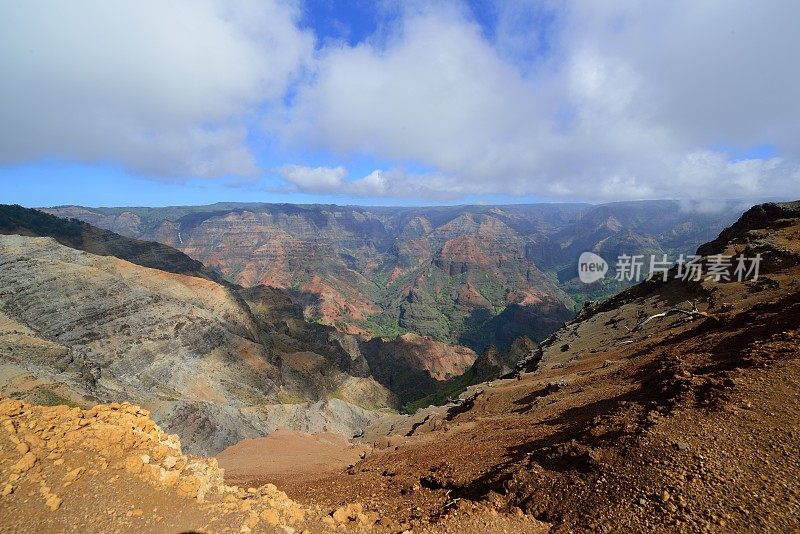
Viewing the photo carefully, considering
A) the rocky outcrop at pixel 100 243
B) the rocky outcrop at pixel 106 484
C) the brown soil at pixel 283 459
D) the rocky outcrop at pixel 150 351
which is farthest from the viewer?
the rocky outcrop at pixel 100 243

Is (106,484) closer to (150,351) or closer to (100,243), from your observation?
(150,351)

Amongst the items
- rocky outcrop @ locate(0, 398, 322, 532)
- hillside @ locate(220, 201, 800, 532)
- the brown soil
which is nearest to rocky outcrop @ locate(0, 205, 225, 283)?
the brown soil

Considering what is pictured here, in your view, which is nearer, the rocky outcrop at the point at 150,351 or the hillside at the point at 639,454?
the hillside at the point at 639,454

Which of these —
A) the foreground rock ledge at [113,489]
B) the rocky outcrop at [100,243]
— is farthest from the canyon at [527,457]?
the rocky outcrop at [100,243]

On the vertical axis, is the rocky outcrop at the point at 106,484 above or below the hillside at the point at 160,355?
above

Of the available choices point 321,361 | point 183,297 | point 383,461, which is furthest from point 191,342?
point 383,461

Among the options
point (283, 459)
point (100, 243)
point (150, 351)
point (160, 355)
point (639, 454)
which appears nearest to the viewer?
point (639, 454)

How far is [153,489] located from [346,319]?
179 m

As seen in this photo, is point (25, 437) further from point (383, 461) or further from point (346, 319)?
point (346, 319)

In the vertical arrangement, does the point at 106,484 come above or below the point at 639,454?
above

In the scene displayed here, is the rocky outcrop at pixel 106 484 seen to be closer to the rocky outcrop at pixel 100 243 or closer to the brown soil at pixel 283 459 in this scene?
the brown soil at pixel 283 459

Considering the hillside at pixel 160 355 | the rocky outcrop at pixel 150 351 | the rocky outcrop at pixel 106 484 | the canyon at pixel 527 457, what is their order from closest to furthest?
1. the rocky outcrop at pixel 106 484
2. the canyon at pixel 527 457
3. the hillside at pixel 160 355
4. the rocky outcrop at pixel 150 351

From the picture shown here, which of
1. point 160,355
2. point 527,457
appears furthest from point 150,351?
point 527,457

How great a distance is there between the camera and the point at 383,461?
1603cm
